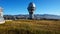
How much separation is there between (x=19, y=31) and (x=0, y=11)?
25.7 meters

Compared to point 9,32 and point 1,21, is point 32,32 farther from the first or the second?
point 1,21

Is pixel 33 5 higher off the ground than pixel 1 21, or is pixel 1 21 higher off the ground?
pixel 33 5

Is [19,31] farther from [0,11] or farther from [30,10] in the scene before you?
[30,10]

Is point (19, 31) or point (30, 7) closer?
point (19, 31)

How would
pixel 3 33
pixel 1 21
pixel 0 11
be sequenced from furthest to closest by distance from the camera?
pixel 0 11 → pixel 1 21 → pixel 3 33

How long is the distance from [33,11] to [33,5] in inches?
139

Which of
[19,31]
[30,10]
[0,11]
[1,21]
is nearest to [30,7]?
[30,10]

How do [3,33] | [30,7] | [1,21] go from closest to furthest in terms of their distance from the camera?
[3,33], [1,21], [30,7]

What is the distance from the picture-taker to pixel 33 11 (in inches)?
3438

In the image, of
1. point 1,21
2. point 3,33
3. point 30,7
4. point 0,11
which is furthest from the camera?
point 30,7

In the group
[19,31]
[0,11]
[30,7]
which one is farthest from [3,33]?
[30,7]

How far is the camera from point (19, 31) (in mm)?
29609

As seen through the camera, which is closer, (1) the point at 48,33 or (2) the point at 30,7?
(1) the point at 48,33

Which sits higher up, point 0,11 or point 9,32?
point 0,11
